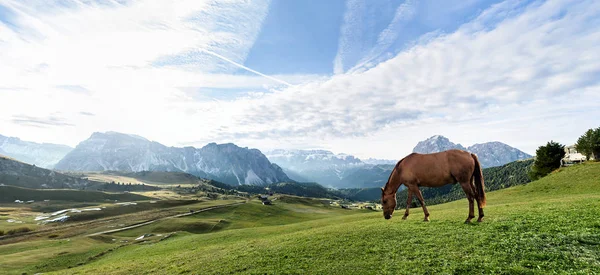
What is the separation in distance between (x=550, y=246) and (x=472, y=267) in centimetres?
370

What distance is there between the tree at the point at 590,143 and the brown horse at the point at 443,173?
95.5 meters

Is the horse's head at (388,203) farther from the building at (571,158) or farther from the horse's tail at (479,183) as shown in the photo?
the building at (571,158)

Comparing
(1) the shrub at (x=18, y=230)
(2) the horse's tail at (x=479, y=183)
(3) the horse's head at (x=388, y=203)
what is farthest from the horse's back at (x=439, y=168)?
(1) the shrub at (x=18, y=230)

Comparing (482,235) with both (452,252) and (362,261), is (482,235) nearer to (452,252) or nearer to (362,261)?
(452,252)

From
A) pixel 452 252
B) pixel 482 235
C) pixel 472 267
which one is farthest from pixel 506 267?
pixel 482 235

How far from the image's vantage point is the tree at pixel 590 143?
263ft

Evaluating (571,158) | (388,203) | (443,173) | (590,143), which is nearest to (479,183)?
(443,173)

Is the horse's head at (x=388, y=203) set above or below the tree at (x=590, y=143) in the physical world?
below


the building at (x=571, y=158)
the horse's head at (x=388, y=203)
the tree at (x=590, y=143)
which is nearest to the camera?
the horse's head at (x=388, y=203)

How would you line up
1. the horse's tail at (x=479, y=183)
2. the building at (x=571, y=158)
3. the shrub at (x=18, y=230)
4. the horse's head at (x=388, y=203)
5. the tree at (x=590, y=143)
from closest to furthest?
the horse's tail at (x=479, y=183)
the horse's head at (x=388, y=203)
the tree at (x=590, y=143)
the building at (x=571, y=158)
the shrub at (x=18, y=230)

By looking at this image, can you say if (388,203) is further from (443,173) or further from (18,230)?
(18,230)

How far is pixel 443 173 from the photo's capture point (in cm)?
1694

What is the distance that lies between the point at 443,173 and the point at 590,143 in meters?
98.1

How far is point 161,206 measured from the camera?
15338cm
